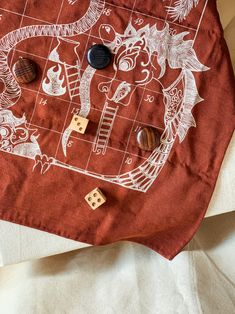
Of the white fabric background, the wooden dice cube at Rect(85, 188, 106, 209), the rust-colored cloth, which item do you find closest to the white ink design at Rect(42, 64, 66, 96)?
the rust-colored cloth

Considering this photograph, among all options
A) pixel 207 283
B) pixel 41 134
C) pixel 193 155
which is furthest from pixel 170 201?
pixel 41 134

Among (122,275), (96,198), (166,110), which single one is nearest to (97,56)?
(166,110)

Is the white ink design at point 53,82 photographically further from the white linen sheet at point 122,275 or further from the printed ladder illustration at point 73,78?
the white linen sheet at point 122,275

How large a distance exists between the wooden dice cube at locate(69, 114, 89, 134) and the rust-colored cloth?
0.06 ft

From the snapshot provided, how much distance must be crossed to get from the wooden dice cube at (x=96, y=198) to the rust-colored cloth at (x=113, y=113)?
0.01 m

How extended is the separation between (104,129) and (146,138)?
10 cm

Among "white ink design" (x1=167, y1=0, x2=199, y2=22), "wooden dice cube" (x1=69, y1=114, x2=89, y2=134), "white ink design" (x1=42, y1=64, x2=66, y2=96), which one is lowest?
"wooden dice cube" (x1=69, y1=114, x2=89, y2=134)

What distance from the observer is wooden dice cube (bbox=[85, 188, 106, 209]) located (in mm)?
983

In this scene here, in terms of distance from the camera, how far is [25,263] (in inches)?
44.4

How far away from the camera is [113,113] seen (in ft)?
3.22

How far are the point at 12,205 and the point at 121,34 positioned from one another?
0.46 m

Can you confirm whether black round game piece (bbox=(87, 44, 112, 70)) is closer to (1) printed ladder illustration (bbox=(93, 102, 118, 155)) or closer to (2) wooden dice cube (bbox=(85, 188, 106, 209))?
(1) printed ladder illustration (bbox=(93, 102, 118, 155))

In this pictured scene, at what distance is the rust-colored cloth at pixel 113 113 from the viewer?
96cm

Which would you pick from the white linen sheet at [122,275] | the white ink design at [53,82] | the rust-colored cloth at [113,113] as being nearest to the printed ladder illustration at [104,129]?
Answer: the rust-colored cloth at [113,113]
